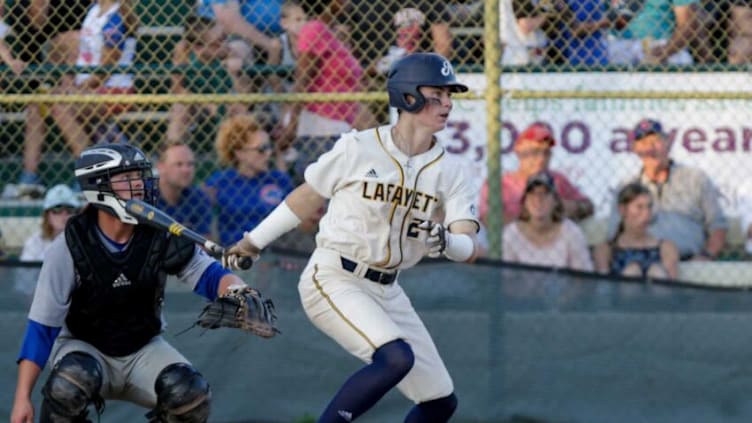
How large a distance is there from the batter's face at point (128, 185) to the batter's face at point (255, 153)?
2.12 m

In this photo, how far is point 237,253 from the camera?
18.3ft

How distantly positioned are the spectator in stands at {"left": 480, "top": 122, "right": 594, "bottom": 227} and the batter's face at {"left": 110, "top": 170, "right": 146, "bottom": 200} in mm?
2466

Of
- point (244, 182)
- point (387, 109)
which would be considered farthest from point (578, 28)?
point (244, 182)

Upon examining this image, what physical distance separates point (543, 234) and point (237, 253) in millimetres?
2372

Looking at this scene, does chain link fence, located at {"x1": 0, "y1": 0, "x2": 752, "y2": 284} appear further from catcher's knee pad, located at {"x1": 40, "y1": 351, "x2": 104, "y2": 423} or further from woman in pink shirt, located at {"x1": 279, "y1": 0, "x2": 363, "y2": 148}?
catcher's knee pad, located at {"x1": 40, "y1": 351, "x2": 104, "y2": 423}

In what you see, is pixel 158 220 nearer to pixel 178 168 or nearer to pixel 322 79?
pixel 178 168

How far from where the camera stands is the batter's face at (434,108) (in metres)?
5.75

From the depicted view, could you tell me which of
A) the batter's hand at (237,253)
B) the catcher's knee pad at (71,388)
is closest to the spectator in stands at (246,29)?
the batter's hand at (237,253)

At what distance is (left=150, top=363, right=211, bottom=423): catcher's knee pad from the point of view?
5293 mm

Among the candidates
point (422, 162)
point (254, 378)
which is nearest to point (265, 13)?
point (254, 378)

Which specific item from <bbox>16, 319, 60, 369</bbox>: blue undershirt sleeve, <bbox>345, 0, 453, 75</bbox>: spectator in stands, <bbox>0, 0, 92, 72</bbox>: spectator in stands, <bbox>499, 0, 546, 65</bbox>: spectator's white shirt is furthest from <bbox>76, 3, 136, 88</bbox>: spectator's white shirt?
<bbox>16, 319, 60, 369</bbox>: blue undershirt sleeve

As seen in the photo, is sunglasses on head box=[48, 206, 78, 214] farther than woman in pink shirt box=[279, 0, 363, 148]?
No

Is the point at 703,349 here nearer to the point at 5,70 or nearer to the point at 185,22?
the point at 185,22

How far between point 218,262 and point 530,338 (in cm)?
229
